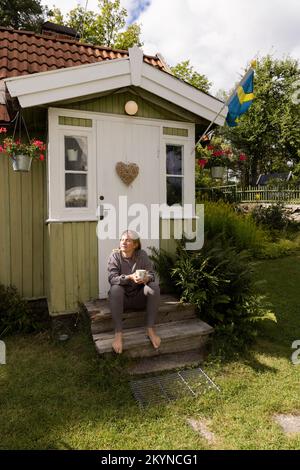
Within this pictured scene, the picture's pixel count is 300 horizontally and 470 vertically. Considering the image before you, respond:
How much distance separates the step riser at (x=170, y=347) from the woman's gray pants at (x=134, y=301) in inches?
9.8

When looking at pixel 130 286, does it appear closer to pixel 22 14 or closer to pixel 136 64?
pixel 136 64

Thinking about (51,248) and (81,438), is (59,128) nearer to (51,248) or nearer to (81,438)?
(51,248)

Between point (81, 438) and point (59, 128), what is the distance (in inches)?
138

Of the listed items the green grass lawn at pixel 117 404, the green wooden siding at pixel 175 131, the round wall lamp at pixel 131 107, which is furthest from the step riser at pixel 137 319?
the round wall lamp at pixel 131 107

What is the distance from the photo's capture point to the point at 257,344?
400 cm

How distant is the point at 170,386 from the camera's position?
10.2ft

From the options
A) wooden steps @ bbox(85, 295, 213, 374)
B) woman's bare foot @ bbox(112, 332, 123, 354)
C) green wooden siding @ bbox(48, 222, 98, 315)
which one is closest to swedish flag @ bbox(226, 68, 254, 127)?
green wooden siding @ bbox(48, 222, 98, 315)

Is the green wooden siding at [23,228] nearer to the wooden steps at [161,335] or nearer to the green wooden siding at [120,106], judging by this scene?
the green wooden siding at [120,106]

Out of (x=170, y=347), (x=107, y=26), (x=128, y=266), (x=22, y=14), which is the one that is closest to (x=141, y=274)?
(x=128, y=266)

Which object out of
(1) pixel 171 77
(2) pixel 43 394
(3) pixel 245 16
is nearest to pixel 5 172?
(1) pixel 171 77

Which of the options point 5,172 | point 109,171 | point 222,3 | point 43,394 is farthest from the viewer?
point 222,3

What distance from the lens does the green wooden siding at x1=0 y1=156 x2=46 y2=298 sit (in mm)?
4715

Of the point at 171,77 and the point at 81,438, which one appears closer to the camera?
the point at 81,438
